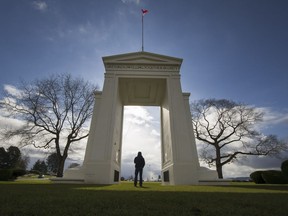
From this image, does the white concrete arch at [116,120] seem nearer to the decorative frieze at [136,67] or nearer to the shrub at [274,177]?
the decorative frieze at [136,67]

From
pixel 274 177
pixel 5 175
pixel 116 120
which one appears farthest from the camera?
pixel 5 175

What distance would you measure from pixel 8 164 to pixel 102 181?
56297mm

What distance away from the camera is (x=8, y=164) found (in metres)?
53.9

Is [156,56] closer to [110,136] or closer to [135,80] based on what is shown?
[135,80]

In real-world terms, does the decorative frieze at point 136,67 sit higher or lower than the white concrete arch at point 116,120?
higher

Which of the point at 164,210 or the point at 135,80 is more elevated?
the point at 135,80

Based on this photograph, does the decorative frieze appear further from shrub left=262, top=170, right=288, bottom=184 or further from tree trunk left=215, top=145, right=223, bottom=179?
tree trunk left=215, top=145, right=223, bottom=179

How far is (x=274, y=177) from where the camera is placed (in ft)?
55.4

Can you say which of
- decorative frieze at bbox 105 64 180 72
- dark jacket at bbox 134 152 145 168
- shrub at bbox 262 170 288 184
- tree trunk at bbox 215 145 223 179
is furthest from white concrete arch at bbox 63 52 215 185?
tree trunk at bbox 215 145 223 179

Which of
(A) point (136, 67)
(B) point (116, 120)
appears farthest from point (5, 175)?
(A) point (136, 67)

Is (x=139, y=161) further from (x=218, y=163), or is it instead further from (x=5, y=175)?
(x=218, y=163)

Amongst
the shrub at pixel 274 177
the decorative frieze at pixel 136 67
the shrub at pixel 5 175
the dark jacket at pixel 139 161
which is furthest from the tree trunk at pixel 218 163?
the shrub at pixel 5 175

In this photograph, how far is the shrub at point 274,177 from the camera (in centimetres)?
1649

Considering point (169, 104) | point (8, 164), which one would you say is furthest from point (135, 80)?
point (8, 164)
